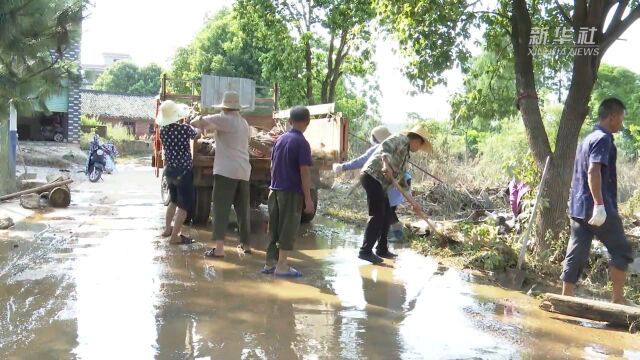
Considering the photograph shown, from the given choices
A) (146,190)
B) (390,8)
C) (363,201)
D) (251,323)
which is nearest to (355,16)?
(363,201)

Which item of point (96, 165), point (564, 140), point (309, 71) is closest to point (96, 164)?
point (96, 165)

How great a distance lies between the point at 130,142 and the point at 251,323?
3475cm

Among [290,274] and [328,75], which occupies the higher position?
[328,75]

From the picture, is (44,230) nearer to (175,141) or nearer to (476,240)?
(175,141)

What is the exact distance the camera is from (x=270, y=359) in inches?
144

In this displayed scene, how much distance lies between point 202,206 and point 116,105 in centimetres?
4146

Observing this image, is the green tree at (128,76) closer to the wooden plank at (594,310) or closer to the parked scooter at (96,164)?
the parked scooter at (96,164)

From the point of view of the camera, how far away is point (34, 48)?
849 cm

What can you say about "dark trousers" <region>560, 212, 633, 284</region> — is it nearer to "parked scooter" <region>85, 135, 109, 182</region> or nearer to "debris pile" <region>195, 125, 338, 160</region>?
"debris pile" <region>195, 125, 338, 160</region>

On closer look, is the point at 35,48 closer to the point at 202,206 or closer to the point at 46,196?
the point at 202,206

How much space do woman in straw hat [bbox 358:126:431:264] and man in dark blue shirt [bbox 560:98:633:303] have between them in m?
1.83

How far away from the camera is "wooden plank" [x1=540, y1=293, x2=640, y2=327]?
447cm

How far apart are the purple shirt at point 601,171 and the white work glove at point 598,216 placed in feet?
0.44

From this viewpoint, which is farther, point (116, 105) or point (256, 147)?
point (116, 105)
